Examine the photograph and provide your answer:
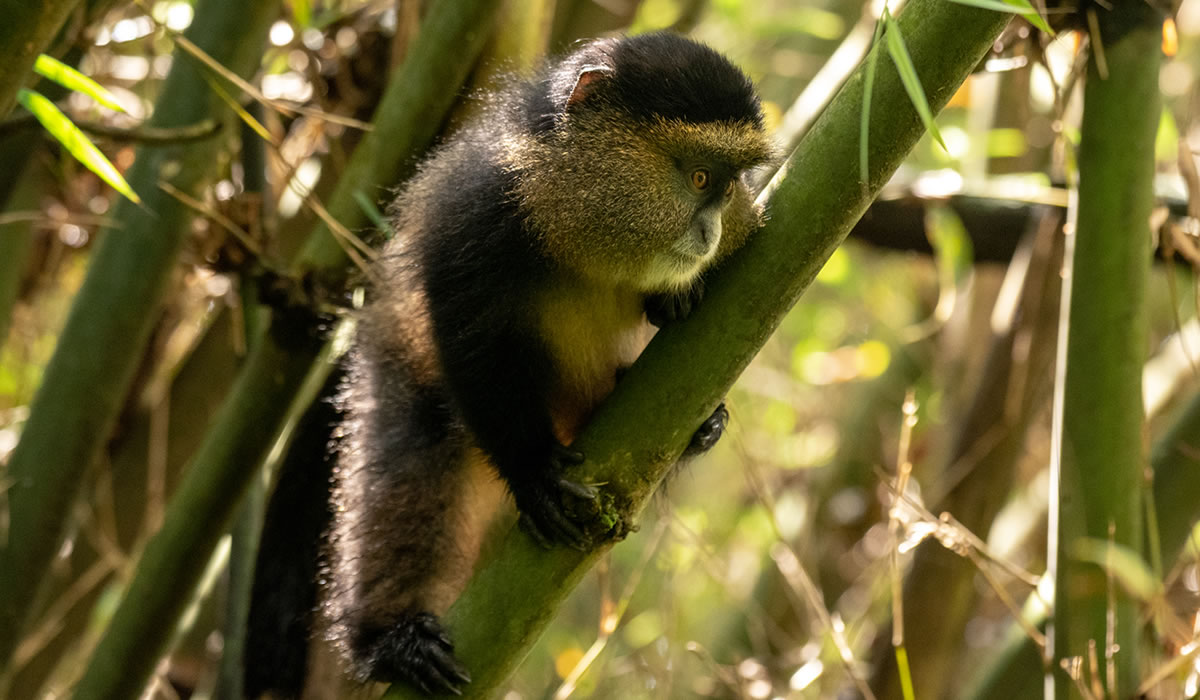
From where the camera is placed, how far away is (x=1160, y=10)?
6.12ft

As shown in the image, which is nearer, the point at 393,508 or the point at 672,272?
the point at 672,272

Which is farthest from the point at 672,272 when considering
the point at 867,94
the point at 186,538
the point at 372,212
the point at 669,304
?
the point at 186,538

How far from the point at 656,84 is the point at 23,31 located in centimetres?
109

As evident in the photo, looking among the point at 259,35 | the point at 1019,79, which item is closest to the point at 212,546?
the point at 259,35

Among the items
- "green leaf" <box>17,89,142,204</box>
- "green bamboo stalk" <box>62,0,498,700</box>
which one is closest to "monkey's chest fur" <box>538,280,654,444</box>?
"green bamboo stalk" <box>62,0,498,700</box>

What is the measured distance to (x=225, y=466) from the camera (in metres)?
2.17

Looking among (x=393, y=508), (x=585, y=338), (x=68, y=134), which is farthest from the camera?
(x=393, y=508)

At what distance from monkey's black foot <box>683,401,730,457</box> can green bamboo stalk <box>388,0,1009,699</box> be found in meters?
0.67

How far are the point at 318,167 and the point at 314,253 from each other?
926mm

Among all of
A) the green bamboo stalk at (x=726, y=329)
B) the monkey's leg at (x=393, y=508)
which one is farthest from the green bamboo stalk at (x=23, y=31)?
the monkey's leg at (x=393, y=508)

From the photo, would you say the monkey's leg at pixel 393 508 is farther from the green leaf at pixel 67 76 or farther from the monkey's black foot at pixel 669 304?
the green leaf at pixel 67 76

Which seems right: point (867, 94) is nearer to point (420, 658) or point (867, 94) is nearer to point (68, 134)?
point (68, 134)

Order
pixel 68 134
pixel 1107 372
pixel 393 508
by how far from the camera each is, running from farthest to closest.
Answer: pixel 393 508 < pixel 1107 372 < pixel 68 134

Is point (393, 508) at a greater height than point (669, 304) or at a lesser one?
lesser
